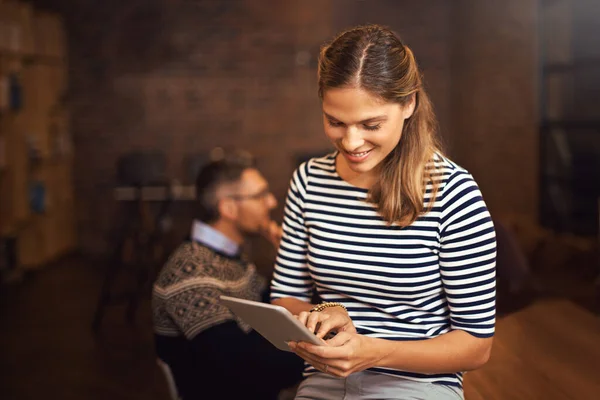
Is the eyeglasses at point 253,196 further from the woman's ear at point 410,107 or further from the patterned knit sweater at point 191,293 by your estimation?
the woman's ear at point 410,107

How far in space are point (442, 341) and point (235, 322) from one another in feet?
3.23

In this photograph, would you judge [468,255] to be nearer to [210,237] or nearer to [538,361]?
[538,361]

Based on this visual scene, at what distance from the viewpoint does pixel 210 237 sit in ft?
8.47

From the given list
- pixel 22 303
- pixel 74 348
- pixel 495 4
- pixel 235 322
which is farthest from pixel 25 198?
pixel 235 322

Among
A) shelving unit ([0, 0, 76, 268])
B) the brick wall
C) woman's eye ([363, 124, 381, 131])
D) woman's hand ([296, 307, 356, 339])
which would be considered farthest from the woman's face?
the brick wall

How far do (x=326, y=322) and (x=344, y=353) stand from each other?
10 centimetres

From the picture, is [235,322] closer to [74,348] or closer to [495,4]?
[74,348]

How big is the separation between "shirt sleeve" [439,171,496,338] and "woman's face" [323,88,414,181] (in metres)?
0.14

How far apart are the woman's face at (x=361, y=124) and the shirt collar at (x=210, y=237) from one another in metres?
1.21

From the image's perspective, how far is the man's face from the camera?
279 centimetres

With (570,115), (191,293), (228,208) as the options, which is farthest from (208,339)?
(570,115)

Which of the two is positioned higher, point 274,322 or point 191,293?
point 274,322

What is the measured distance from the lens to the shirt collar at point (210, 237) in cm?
257

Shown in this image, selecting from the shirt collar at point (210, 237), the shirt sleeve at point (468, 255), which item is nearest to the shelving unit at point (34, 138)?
the shirt collar at point (210, 237)
